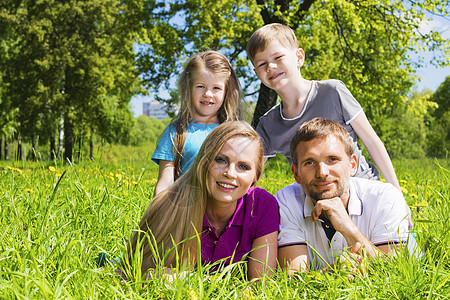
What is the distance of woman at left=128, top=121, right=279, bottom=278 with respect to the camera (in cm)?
225

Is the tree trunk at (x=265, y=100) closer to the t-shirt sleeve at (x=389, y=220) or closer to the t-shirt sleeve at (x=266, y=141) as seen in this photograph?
the t-shirt sleeve at (x=266, y=141)

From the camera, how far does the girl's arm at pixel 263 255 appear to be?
7.37ft

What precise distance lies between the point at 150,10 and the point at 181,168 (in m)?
10.3

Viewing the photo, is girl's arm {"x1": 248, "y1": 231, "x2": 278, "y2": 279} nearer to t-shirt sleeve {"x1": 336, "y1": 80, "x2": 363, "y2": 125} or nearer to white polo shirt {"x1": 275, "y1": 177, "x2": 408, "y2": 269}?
white polo shirt {"x1": 275, "y1": 177, "x2": 408, "y2": 269}

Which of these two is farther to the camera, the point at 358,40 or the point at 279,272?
the point at 358,40

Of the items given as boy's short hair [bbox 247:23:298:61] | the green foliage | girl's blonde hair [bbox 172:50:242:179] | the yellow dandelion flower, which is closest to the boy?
boy's short hair [bbox 247:23:298:61]

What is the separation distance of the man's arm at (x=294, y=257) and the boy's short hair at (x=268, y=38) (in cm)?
144

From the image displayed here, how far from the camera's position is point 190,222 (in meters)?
2.27

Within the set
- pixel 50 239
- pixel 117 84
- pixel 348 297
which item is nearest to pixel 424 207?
pixel 348 297

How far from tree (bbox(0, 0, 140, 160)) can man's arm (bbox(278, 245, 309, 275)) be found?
54.3ft

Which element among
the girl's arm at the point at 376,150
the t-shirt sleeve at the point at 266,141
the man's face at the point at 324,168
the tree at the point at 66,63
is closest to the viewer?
the man's face at the point at 324,168

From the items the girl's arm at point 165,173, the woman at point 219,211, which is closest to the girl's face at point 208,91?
the girl's arm at point 165,173

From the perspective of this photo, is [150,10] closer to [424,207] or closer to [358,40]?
[358,40]

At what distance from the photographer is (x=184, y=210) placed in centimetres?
227
